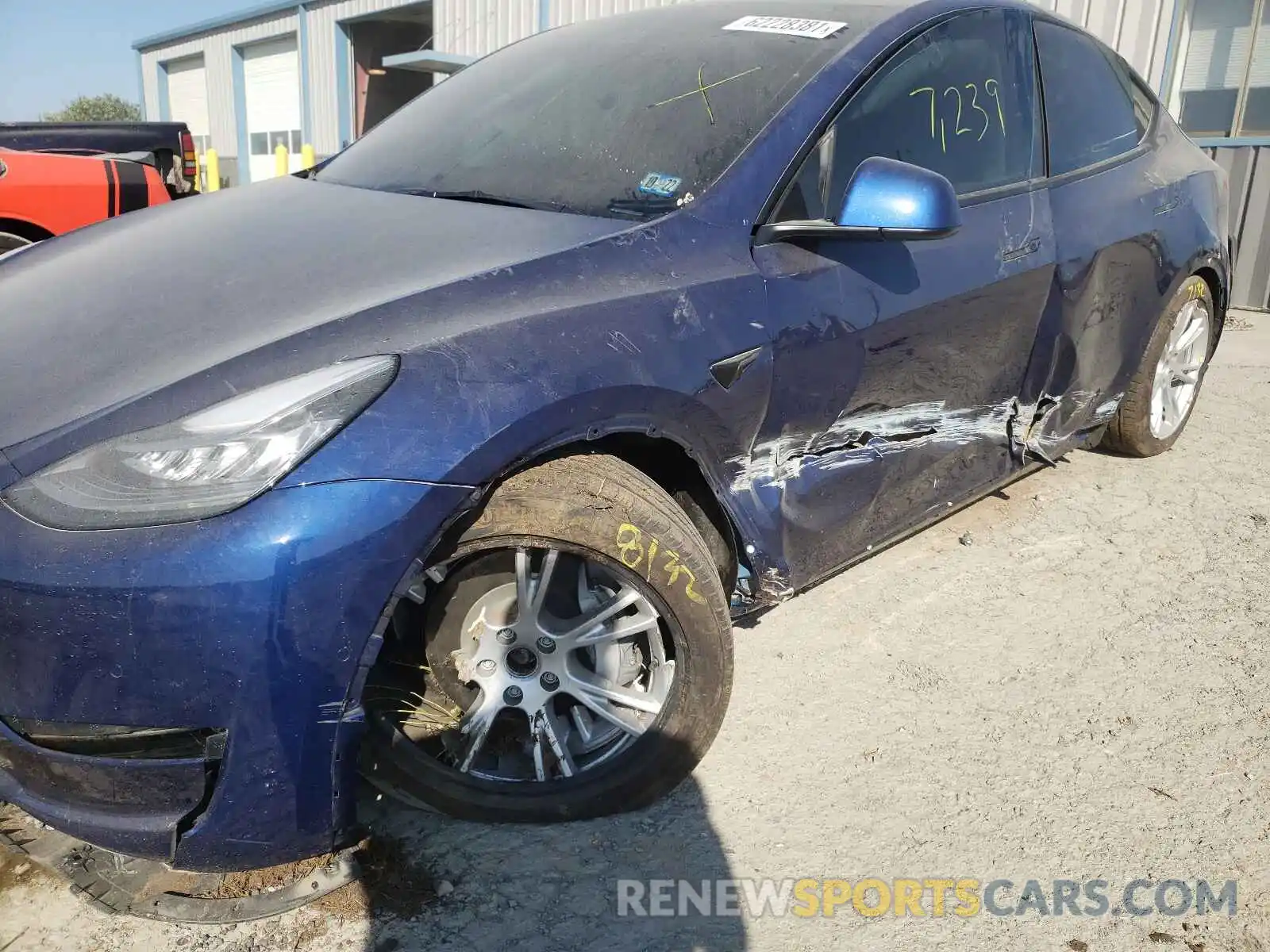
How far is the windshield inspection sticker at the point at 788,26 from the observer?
2.53 m

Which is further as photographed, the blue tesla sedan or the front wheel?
the front wheel

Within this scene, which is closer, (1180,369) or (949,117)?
(949,117)

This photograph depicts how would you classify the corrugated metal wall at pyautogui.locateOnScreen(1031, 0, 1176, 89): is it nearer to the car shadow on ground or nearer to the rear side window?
the rear side window

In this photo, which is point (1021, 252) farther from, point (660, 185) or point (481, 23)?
point (481, 23)

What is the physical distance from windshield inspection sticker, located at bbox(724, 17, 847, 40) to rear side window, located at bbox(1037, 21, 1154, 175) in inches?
35.1

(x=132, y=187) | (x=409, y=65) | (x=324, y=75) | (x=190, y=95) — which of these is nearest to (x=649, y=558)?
(x=132, y=187)

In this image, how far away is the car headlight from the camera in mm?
1489

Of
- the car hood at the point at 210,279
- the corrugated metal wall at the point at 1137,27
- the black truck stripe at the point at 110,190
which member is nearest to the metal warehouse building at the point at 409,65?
the corrugated metal wall at the point at 1137,27

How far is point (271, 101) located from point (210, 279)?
78.2 feet

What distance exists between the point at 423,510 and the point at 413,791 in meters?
0.70

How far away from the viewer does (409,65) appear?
1299 centimetres

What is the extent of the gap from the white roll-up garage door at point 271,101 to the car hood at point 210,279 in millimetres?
20553

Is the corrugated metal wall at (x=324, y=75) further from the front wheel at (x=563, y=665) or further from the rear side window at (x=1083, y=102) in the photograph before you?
the front wheel at (x=563, y=665)

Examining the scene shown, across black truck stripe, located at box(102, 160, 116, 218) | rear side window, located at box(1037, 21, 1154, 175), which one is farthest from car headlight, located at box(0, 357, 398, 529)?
black truck stripe, located at box(102, 160, 116, 218)
